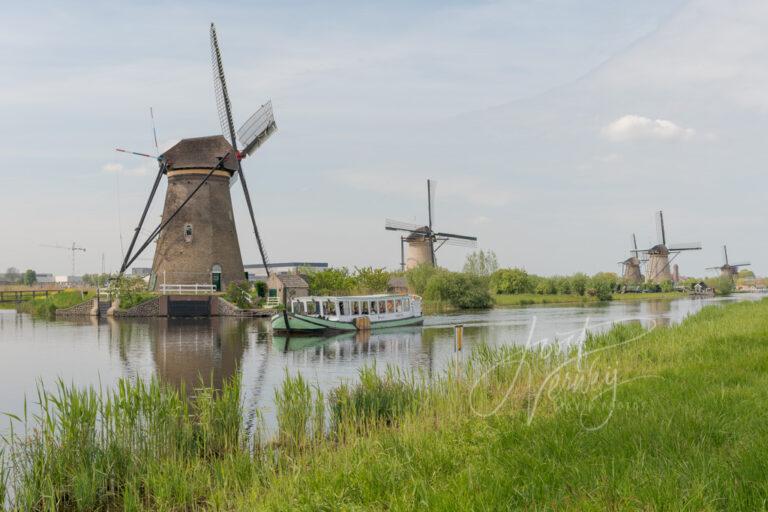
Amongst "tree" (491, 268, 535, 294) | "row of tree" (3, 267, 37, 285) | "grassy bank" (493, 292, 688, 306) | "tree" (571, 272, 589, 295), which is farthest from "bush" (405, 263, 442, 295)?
"row of tree" (3, 267, 37, 285)

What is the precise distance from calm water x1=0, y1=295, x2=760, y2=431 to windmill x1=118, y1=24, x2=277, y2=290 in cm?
755

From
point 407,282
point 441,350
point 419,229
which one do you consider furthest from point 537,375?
point 419,229

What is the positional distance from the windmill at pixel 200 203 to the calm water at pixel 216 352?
24.8ft

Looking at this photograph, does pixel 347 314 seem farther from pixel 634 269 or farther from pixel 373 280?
pixel 634 269

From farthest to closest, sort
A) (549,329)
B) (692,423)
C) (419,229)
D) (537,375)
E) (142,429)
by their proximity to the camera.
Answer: (419,229)
(549,329)
(537,375)
(142,429)
(692,423)

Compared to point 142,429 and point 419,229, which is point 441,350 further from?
point 419,229

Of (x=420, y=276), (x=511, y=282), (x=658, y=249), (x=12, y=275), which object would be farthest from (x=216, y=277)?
(x=12, y=275)

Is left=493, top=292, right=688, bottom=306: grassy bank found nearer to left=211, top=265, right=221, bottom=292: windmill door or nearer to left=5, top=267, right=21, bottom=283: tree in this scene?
left=211, top=265, right=221, bottom=292: windmill door

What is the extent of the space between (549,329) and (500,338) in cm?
532

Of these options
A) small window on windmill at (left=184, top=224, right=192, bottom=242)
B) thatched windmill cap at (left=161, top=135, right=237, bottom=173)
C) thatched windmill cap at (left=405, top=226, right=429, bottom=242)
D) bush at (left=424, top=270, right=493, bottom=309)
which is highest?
thatched windmill cap at (left=161, top=135, right=237, bottom=173)

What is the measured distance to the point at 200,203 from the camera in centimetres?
4456

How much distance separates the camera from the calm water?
1739 centimetres

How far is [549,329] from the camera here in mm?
31656

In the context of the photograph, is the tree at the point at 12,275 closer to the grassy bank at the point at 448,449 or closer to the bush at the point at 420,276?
the bush at the point at 420,276
